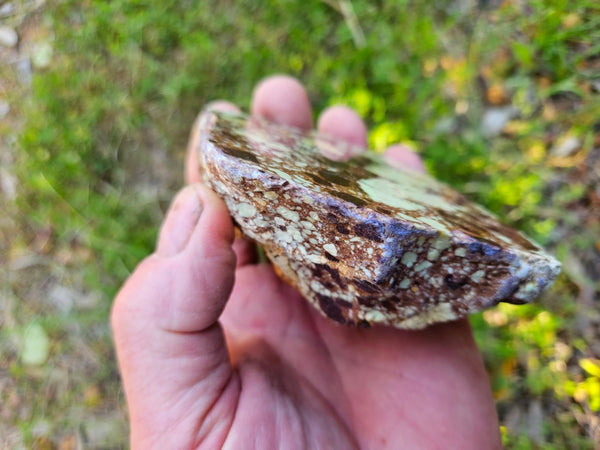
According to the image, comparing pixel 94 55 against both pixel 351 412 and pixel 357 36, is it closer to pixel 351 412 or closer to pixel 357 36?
pixel 357 36

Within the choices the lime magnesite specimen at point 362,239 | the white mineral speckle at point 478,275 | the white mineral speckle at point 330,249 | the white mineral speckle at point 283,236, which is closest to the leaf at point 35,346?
the lime magnesite specimen at point 362,239

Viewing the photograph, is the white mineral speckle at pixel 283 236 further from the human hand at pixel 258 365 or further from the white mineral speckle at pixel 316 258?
the human hand at pixel 258 365

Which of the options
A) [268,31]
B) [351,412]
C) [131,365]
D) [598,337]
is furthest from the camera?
[268,31]

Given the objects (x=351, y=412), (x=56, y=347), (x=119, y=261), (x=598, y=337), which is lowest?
(x=56, y=347)

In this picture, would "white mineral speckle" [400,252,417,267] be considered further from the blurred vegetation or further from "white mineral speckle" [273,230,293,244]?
the blurred vegetation

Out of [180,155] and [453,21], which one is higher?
[453,21]

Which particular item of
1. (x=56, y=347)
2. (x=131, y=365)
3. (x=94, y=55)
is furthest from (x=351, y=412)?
(x=94, y=55)

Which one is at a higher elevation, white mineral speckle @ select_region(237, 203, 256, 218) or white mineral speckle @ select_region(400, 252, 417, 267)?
white mineral speckle @ select_region(400, 252, 417, 267)

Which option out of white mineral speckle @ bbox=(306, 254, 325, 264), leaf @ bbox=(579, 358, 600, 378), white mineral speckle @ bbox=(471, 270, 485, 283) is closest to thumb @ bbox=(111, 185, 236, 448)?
white mineral speckle @ bbox=(306, 254, 325, 264)

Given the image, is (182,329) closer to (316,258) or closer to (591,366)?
(316,258)
